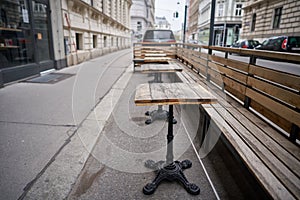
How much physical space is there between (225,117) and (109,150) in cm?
161

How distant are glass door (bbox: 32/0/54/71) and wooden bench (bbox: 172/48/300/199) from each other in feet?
23.1

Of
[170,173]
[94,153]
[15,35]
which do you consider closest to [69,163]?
[94,153]

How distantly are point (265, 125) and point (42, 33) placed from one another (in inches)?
331

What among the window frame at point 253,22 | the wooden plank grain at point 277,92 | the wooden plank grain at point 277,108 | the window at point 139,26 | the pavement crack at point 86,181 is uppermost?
the window at point 139,26

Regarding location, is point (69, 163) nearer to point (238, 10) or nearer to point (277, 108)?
point (277, 108)

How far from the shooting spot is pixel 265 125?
2.49 metres

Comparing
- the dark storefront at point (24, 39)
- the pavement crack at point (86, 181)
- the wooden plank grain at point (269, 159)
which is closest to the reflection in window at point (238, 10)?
the dark storefront at point (24, 39)

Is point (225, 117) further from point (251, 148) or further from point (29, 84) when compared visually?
point (29, 84)

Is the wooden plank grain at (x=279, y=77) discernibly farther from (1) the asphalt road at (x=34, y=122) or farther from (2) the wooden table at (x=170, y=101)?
(1) the asphalt road at (x=34, y=122)

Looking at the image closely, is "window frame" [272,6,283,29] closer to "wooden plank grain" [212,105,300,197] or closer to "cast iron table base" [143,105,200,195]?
"wooden plank grain" [212,105,300,197]

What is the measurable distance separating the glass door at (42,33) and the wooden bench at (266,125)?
7.03 m

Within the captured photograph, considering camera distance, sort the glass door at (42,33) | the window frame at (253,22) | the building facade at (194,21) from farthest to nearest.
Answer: the building facade at (194,21) → the window frame at (253,22) → the glass door at (42,33)

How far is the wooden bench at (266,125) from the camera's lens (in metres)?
1.59

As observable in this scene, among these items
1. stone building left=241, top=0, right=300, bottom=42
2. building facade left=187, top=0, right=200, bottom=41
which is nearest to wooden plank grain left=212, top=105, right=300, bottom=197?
stone building left=241, top=0, right=300, bottom=42
